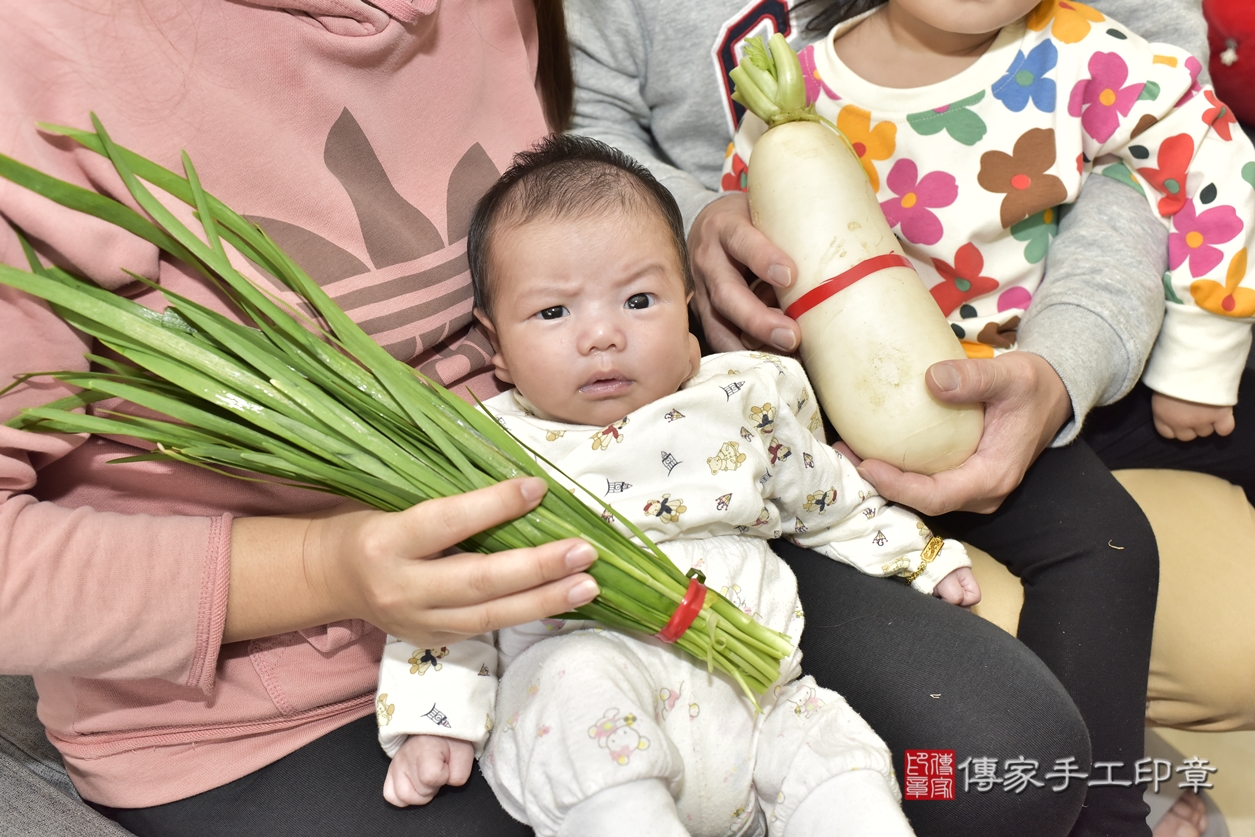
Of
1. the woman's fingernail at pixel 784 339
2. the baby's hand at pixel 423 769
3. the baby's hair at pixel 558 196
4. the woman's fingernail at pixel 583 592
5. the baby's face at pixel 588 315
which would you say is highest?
the baby's hair at pixel 558 196

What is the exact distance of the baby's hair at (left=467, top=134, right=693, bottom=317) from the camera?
1131 mm

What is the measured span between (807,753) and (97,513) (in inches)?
32.9

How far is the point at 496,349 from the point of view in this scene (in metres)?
1.26

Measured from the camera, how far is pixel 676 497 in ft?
3.57

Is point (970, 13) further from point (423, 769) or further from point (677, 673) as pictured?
point (423, 769)

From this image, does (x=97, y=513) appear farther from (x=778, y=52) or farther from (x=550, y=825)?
(x=778, y=52)

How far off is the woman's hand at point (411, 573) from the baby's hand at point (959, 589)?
654 mm

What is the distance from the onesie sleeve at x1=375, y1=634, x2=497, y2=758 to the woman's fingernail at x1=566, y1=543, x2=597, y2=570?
27 cm

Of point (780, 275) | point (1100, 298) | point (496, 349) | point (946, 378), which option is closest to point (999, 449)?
point (946, 378)

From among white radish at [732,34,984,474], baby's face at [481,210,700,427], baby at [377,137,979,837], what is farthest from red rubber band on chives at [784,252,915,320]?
baby's face at [481,210,700,427]

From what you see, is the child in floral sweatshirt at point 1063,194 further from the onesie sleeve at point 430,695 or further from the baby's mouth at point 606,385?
the onesie sleeve at point 430,695

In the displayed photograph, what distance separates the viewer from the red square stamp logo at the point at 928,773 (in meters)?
1.05

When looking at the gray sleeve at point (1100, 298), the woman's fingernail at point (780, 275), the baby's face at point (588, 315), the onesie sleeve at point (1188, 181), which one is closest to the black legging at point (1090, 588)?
the gray sleeve at point (1100, 298)

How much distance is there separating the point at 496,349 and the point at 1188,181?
1.12 metres
